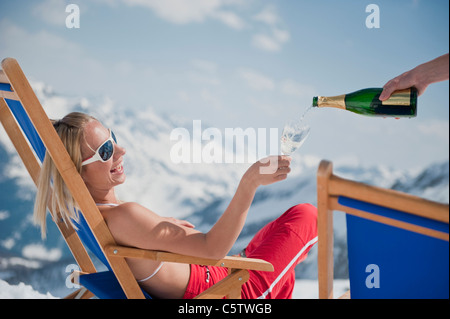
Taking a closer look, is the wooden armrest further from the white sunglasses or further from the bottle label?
the bottle label

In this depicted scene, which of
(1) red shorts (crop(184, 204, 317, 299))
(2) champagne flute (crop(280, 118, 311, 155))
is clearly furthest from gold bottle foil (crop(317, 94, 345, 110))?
(1) red shorts (crop(184, 204, 317, 299))

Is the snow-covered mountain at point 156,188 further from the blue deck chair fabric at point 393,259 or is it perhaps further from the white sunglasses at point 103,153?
the blue deck chair fabric at point 393,259

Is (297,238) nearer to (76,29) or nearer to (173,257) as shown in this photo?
(173,257)

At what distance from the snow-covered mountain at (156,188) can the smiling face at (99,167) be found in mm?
1764

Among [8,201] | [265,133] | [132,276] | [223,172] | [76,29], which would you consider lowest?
[132,276]

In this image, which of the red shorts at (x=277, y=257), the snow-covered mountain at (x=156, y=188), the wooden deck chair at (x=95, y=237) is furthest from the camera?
the snow-covered mountain at (x=156, y=188)

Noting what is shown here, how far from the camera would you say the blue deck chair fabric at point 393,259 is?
1.06 metres

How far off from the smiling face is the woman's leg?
0.56 m

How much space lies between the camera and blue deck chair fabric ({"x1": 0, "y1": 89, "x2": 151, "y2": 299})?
1.62m

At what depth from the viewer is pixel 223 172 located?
4.82m

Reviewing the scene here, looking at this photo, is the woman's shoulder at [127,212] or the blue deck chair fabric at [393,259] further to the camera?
the woman's shoulder at [127,212]

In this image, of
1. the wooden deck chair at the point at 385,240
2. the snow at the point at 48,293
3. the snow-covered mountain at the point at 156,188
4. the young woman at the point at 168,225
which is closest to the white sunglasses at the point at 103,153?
the young woman at the point at 168,225
